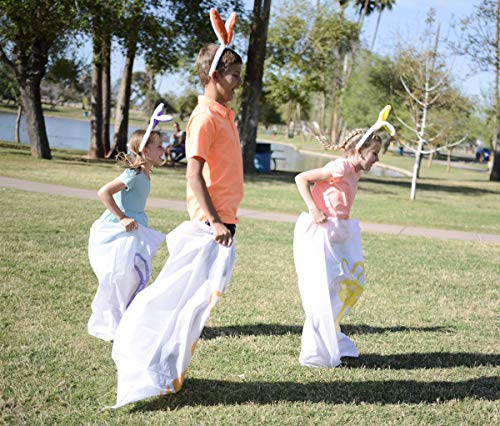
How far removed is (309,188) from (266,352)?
4.39ft

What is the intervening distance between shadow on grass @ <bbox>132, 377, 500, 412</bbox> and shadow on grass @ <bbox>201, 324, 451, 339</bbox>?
107 cm

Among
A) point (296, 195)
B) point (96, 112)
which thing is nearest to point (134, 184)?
point (296, 195)

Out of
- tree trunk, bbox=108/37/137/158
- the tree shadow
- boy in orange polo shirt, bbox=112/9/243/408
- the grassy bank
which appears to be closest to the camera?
boy in orange polo shirt, bbox=112/9/243/408

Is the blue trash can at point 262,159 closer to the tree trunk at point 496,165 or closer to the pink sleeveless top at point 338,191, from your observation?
the tree trunk at point 496,165

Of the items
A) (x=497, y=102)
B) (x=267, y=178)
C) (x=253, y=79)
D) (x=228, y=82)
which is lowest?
(x=267, y=178)

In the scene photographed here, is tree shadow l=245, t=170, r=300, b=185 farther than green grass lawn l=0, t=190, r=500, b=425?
Yes

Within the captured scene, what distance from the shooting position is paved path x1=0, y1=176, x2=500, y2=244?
12188mm

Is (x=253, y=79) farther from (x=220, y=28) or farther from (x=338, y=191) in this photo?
(x=220, y=28)

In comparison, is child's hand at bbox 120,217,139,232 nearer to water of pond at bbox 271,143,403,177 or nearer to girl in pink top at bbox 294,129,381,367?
girl in pink top at bbox 294,129,381,367

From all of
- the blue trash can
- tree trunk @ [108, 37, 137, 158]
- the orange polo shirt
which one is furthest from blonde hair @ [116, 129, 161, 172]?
the blue trash can

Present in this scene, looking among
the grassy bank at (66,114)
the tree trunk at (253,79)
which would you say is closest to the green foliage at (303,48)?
the tree trunk at (253,79)

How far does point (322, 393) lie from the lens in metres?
4.28

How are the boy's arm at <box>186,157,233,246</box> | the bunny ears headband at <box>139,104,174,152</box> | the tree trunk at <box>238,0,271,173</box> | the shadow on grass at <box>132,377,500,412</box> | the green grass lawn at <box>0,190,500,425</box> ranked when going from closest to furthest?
the boy's arm at <box>186,157,233,246</box>, the green grass lawn at <box>0,190,500,425</box>, the shadow on grass at <box>132,377,500,412</box>, the bunny ears headband at <box>139,104,174,152</box>, the tree trunk at <box>238,0,271,173</box>

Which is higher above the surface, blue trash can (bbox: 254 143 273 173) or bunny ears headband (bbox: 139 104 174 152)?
bunny ears headband (bbox: 139 104 174 152)
